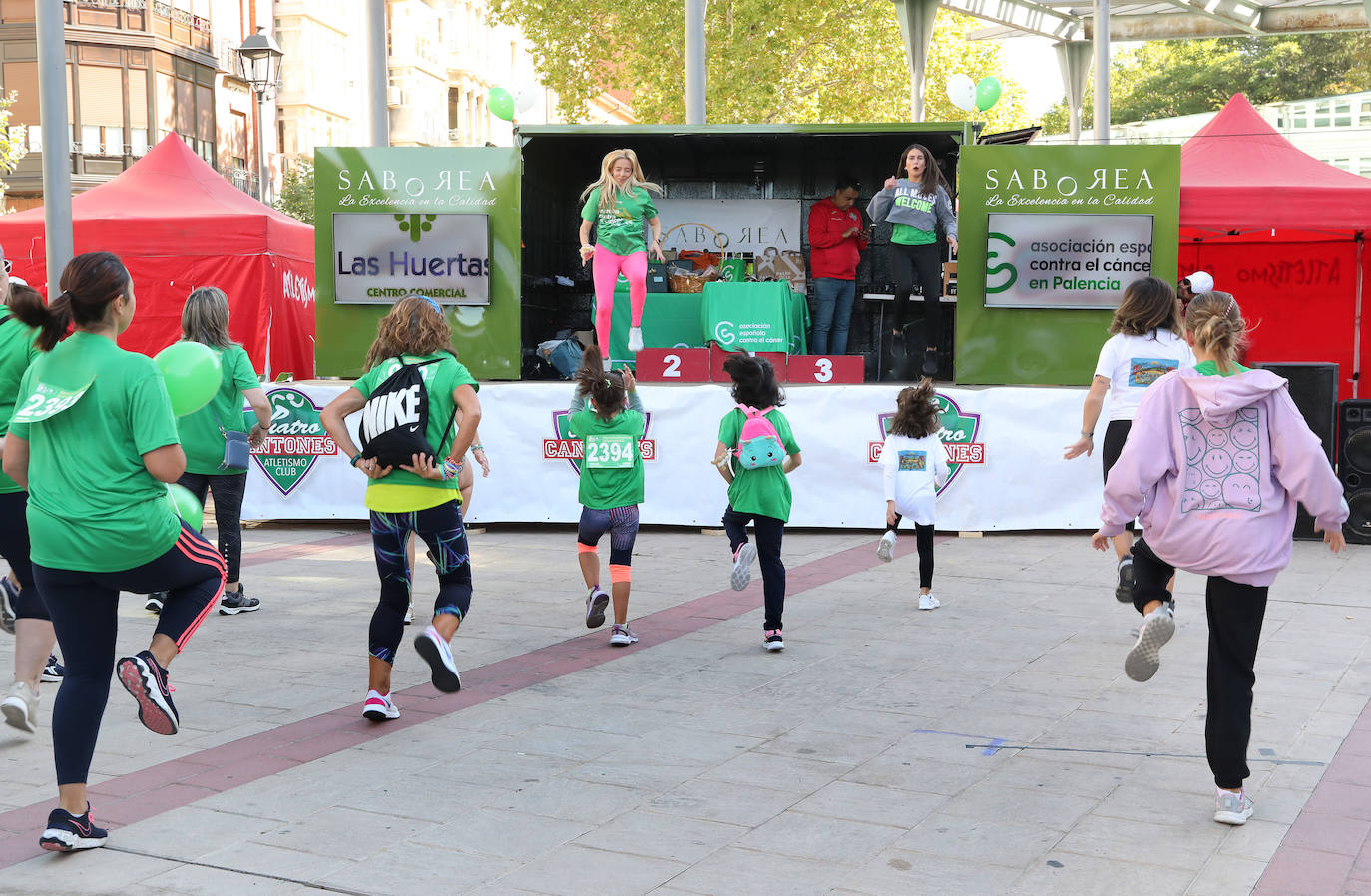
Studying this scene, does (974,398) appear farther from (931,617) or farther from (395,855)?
(395,855)

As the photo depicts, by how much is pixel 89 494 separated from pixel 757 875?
2.28 metres

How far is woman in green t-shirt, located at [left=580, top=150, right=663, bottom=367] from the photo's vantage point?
1180 centimetres

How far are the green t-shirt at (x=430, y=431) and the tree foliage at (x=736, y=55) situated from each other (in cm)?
2102

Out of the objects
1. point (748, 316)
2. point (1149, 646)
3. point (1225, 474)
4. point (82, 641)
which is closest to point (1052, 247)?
point (748, 316)

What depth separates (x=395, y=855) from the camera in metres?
4.10

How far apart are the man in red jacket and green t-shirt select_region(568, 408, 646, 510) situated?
6992 millimetres

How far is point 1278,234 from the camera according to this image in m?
15.3

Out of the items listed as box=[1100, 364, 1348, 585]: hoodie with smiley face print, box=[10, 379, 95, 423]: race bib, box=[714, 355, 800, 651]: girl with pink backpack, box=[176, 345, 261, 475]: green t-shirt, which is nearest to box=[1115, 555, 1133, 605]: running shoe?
box=[714, 355, 800, 651]: girl with pink backpack

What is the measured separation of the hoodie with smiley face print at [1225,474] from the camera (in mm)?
4289

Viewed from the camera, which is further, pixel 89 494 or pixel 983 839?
pixel 983 839

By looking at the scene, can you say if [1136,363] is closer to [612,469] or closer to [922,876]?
[612,469]

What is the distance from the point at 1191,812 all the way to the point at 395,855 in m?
2.60

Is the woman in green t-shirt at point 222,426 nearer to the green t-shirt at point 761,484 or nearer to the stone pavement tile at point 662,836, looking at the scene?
the green t-shirt at point 761,484

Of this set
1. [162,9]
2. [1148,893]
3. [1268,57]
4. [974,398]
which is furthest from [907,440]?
[1268,57]
